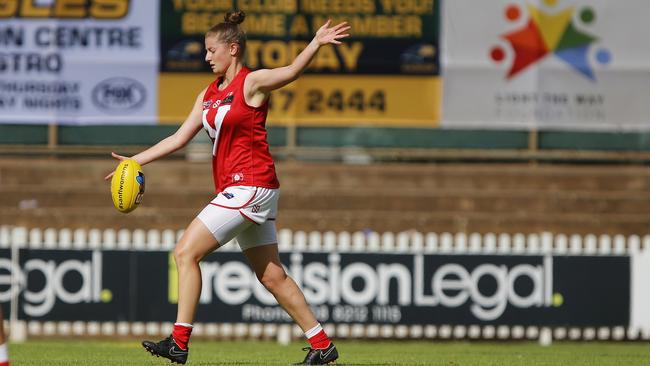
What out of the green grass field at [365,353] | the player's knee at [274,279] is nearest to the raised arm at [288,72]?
the player's knee at [274,279]

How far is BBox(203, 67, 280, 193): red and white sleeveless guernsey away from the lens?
24.3 feet

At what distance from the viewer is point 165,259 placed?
41.1 feet

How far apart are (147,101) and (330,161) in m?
Result: 2.29

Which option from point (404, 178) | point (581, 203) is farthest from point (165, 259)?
point (581, 203)

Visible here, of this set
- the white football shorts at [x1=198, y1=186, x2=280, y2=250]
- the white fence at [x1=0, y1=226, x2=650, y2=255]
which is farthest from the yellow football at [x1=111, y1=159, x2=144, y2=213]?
the white fence at [x1=0, y1=226, x2=650, y2=255]

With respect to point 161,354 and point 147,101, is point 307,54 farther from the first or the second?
point 147,101

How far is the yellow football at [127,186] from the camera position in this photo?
7.60 meters

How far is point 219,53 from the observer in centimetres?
751

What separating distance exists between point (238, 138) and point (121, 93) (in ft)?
27.6

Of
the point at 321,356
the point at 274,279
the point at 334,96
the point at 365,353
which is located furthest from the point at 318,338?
A: the point at 334,96

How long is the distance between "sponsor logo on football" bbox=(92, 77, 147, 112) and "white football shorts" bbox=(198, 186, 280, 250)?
27.3 feet

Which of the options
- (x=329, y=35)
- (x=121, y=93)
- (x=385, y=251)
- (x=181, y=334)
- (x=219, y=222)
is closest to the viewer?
(x=329, y=35)

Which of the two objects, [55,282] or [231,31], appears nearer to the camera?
[231,31]

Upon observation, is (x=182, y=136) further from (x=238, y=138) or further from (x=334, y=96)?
(x=334, y=96)
